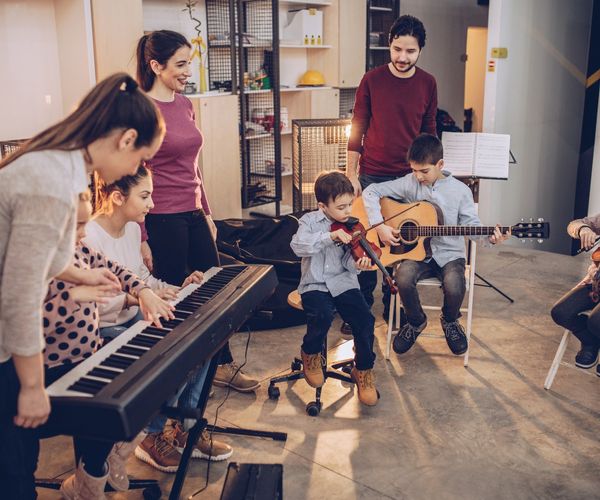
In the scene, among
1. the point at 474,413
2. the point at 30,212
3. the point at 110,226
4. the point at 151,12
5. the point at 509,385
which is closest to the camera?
the point at 30,212

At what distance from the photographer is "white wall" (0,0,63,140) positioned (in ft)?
16.8

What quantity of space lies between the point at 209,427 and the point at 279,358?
0.87 metres

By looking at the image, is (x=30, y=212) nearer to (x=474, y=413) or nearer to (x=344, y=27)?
(x=474, y=413)

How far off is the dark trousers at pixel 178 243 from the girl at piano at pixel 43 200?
4.28 ft

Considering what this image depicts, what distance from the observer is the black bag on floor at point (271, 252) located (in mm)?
4203

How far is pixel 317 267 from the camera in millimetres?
3191

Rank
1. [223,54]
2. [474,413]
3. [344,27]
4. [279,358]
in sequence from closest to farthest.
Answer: [474,413], [279,358], [223,54], [344,27]

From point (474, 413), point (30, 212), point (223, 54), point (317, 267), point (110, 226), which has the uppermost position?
point (223, 54)

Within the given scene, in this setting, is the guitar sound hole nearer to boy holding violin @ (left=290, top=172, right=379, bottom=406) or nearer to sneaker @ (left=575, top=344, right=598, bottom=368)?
boy holding violin @ (left=290, top=172, right=379, bottom=406)

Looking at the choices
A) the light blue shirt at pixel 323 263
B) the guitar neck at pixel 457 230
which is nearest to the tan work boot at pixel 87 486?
the light blue shirt at pixel 323 263

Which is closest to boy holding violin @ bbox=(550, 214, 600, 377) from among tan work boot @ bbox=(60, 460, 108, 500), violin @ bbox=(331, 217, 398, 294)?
violin @ bbox=(331, 217, 398, 294)

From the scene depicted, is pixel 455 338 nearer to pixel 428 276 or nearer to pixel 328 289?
pixel 428 276

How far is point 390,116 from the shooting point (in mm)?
3863

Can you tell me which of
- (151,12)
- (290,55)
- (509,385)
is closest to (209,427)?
(509,385)
